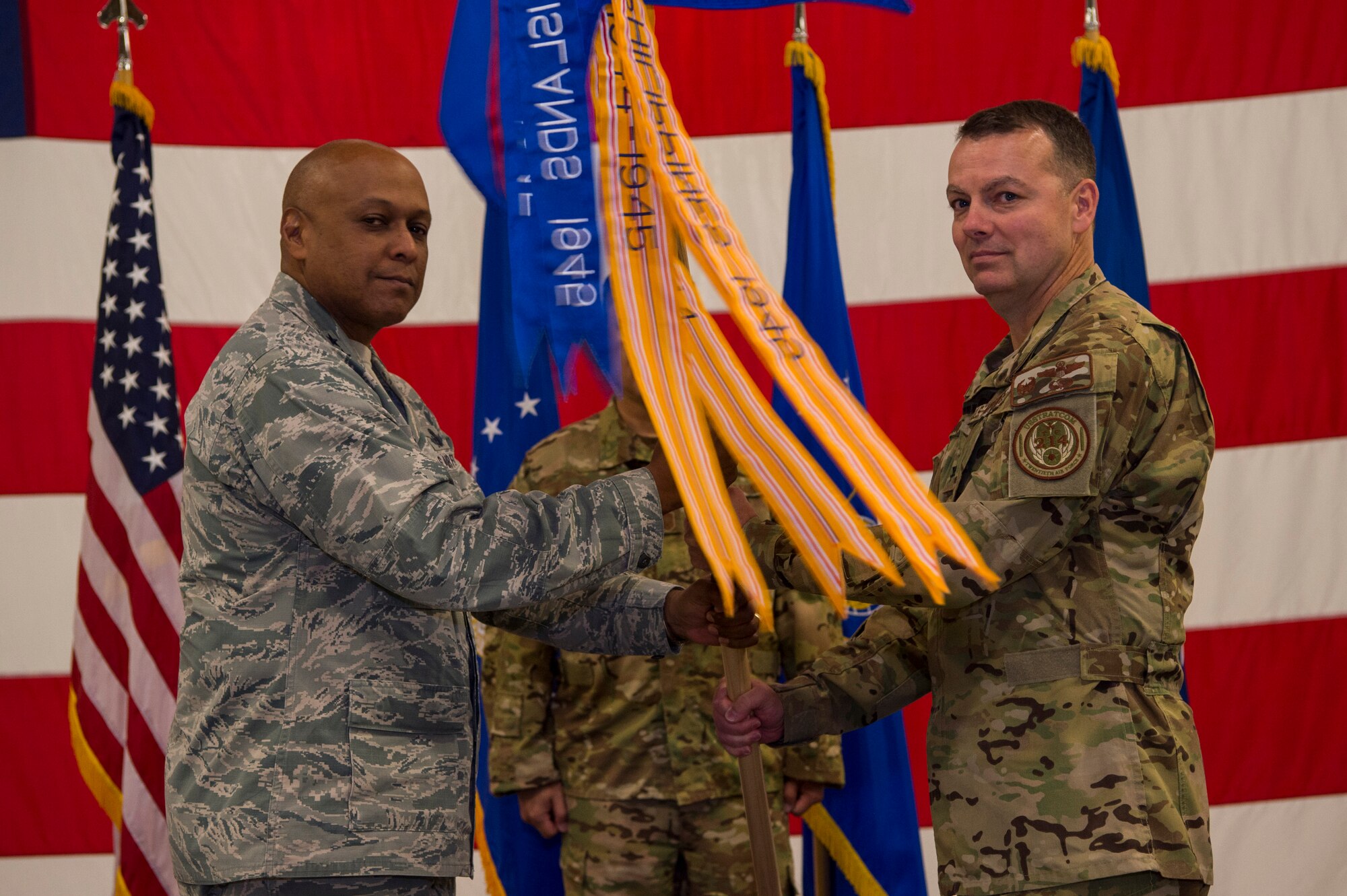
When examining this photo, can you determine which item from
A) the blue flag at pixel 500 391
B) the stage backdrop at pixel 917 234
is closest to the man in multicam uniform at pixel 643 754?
the blue flag at pixel 500 391

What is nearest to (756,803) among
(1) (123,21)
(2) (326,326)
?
(2) (326,326)

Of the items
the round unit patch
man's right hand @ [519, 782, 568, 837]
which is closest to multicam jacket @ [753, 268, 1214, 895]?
the round unit patch

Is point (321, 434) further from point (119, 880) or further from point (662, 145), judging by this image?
point (119, 880)

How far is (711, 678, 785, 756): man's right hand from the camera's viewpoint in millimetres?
1820

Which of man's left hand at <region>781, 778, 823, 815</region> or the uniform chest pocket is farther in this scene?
man's left hand at <region>781, 778, 823, 815</region>

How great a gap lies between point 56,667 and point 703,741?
1878mm

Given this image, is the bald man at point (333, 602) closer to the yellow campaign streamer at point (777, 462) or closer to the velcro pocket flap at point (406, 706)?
the velcro pocket flap at point (406, 706)

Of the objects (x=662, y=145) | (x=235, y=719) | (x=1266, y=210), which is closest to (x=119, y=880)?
(x=235, y=719)

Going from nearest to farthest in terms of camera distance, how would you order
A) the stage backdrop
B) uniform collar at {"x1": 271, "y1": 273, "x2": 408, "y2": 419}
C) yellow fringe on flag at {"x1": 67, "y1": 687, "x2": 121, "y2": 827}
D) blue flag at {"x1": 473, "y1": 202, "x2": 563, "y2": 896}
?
uniform collar at {"x1": 271, "y1": 273, "x2": 408, "y2": 419} → yellow fringe on flag at {"x1": 67, "y1": 687, "x2": 121, "y2": 827} → blue flag at {"x1": 473, "y1": 202, "x2": 563, "y2": 896} → the stage backdrop

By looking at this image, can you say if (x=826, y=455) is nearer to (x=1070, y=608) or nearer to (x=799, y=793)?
(x=799, y=793)

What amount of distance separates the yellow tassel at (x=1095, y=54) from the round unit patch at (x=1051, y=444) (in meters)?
1.57

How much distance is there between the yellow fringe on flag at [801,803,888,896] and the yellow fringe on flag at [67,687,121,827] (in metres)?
1.54

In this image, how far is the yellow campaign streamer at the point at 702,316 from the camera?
133cm

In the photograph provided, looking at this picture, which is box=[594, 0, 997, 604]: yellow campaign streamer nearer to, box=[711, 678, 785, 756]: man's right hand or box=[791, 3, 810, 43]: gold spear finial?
box=[711, 678, 785, 756]: man's right hand
